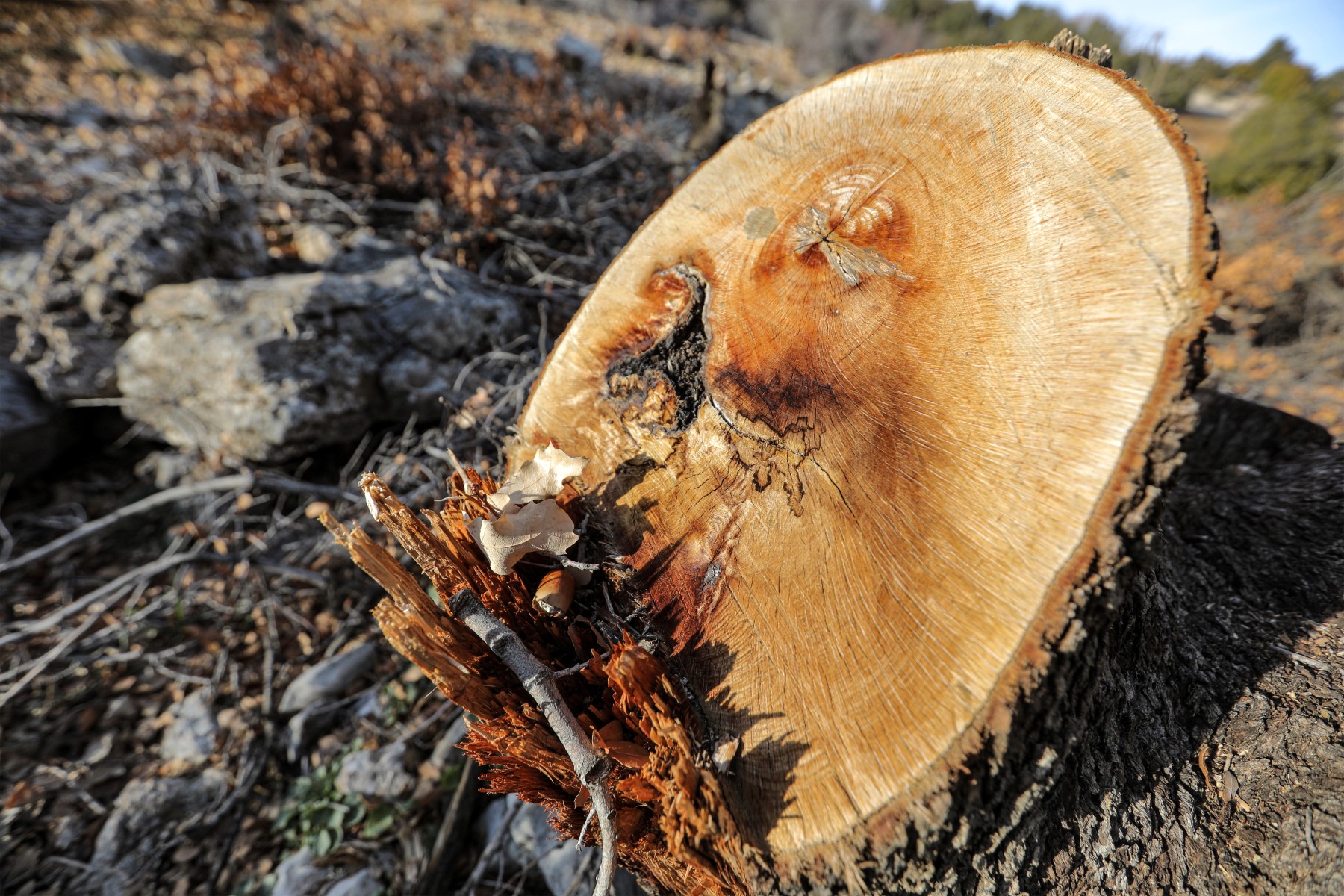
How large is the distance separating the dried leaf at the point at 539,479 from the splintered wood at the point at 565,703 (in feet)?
0.20

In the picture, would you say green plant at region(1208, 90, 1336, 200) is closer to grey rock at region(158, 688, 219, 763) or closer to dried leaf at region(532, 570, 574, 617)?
dried leaf at region(532, 570, 574, 617)

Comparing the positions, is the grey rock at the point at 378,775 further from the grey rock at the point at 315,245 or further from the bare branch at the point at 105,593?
the grey rock at the point at 315,245

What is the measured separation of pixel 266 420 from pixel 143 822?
148cm

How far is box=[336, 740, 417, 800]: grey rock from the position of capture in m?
1.84

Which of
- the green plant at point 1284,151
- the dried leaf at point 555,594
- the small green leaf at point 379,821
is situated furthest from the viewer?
the green plant at point 1284,151

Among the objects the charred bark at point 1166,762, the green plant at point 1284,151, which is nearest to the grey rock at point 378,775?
the charred bark at point 1166,762

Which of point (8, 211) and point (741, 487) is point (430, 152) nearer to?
point (8, 211)

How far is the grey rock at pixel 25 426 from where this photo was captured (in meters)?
2.68

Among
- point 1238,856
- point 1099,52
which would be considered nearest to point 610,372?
point 1099,52

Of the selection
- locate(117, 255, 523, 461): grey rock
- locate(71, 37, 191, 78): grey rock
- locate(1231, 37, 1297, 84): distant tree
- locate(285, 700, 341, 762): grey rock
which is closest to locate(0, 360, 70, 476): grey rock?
locate(117, 255, 523, 461): grey rock

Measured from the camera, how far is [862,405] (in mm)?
988

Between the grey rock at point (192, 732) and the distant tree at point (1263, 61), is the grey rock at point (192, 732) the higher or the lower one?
the lower one

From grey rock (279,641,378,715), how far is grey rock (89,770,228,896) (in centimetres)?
31

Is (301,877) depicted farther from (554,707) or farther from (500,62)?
(500,62)
